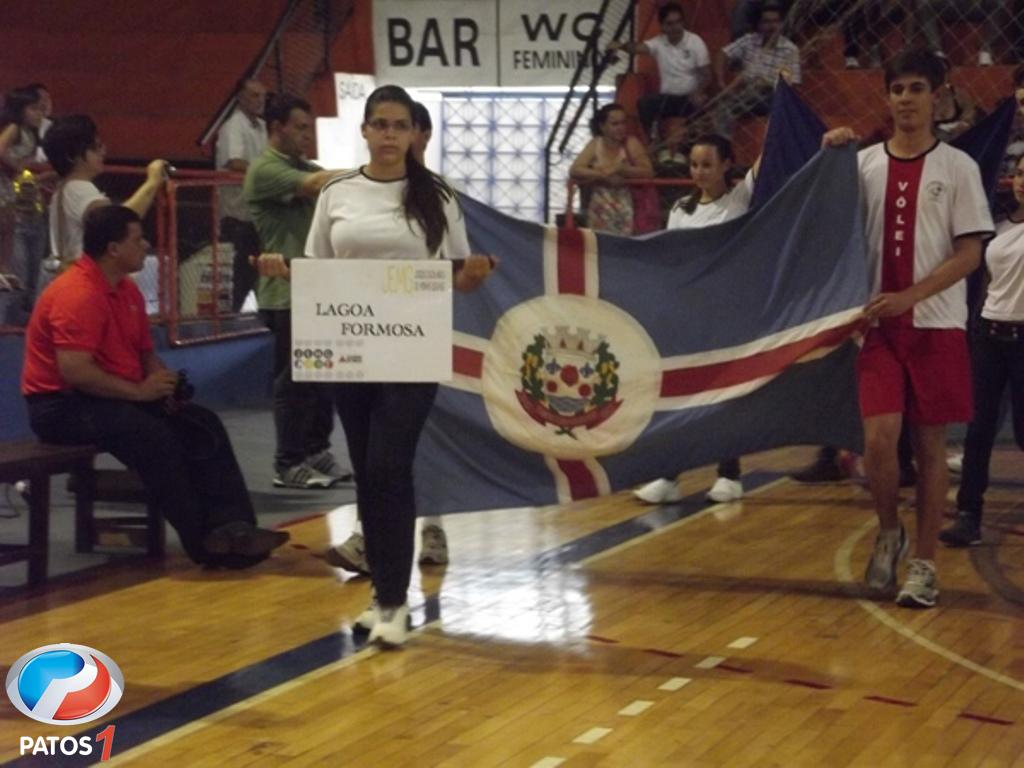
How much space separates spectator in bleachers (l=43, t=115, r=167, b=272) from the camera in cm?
746

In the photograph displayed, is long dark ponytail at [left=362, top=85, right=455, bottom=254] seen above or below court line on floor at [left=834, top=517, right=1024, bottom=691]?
above

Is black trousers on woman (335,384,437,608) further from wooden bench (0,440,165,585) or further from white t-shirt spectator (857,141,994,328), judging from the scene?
white t-shirt spectator (857,141,994,328)

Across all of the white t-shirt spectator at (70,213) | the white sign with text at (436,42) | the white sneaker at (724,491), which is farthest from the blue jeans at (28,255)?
the white sign with text at (436,42)

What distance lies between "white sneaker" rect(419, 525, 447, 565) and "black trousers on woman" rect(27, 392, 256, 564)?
67 centimetres

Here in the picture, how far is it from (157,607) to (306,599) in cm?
51

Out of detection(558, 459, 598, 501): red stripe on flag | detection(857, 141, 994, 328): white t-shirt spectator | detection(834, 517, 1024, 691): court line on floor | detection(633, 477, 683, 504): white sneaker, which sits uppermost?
detection(857, 141, 994, 328): white t-shirt spectator

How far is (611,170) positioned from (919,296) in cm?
582

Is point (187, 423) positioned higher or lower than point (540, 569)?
higher

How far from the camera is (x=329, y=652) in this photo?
5.40 m

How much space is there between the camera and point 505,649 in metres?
5.48

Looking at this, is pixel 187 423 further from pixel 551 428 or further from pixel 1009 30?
pixel 1009 30

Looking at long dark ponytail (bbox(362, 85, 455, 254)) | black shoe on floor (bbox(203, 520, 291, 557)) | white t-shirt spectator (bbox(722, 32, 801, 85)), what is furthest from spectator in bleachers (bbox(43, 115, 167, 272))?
white t-shirt spectator (bbox(722, 32, 801, 85))

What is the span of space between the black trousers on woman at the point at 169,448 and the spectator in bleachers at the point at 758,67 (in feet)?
22.0

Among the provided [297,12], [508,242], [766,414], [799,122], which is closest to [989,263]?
A: [799,122]
